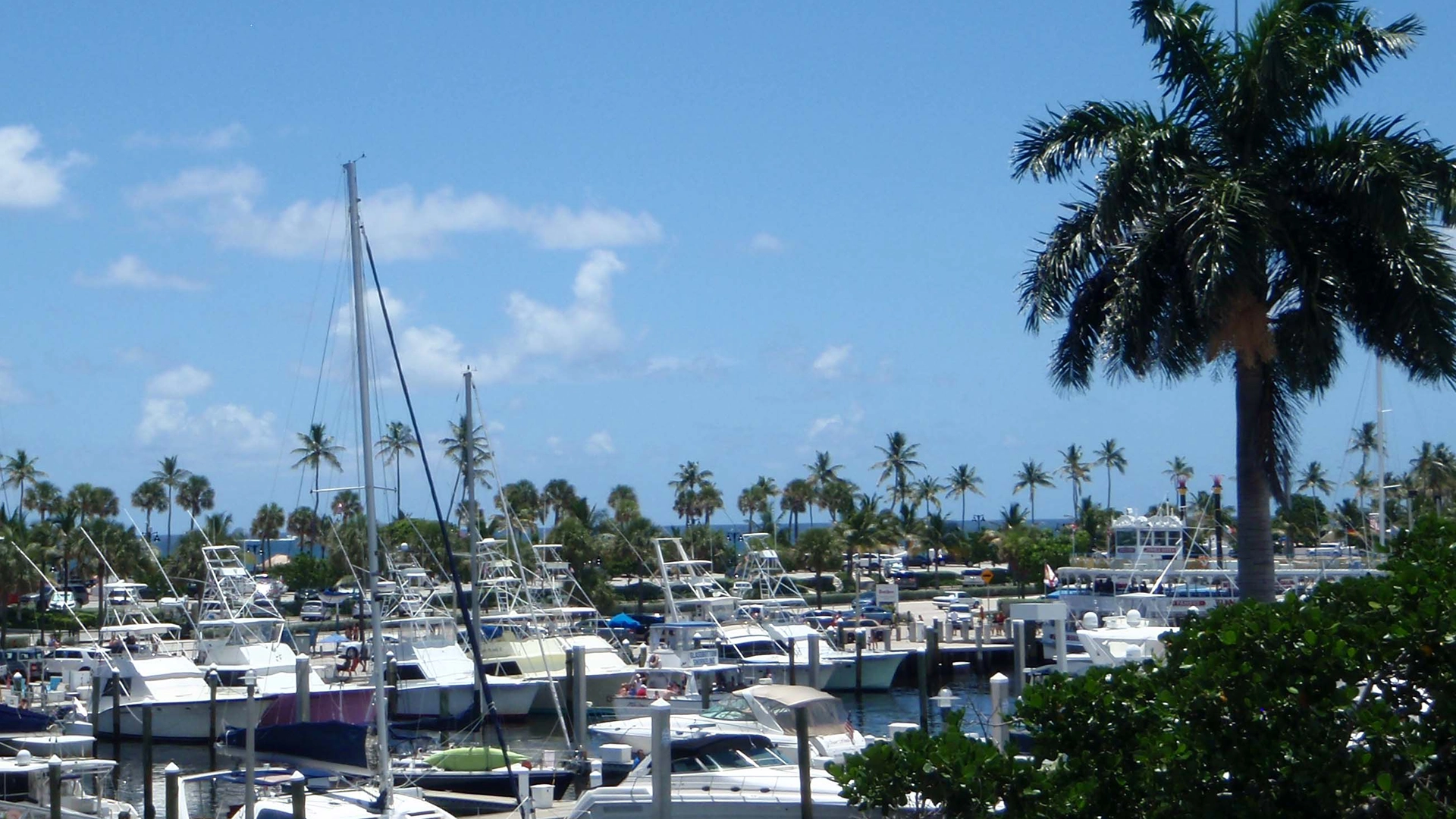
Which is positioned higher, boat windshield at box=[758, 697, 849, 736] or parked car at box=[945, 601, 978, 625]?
boat windshield at box=[758, 697, 849, 736]

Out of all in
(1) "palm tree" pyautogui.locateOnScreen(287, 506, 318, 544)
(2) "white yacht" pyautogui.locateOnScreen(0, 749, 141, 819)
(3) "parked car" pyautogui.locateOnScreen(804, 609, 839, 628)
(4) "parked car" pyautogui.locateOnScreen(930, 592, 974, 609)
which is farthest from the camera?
(1) "palm tree" pyautogui.locateOnScreen(287, 506, 318, 544)

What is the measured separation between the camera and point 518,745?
45.3 meters

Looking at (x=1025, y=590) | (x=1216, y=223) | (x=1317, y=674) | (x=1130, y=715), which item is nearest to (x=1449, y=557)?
(x=1317, y=674)

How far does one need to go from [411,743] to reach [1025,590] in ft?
198

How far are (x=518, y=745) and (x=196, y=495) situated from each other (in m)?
75.3

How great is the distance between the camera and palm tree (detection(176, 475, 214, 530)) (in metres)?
111

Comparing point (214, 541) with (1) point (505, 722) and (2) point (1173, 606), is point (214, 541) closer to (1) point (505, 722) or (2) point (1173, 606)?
(1) point (505, 722)

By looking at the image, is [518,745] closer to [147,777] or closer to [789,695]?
[147,777]

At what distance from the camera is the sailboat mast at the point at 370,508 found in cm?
2578

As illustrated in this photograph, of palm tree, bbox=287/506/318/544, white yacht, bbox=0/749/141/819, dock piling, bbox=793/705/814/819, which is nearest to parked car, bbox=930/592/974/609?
palm tree, bbox=287/506/318/544

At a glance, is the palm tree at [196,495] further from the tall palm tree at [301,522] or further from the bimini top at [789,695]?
the bimini top at [789,695]

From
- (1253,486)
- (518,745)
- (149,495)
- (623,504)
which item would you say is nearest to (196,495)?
(149,495)

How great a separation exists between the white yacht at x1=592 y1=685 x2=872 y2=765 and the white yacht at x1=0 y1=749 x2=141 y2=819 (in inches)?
421

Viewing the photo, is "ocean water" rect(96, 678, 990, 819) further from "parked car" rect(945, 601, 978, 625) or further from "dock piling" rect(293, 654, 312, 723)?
"parked car" rect(945, 601, 978, 625)
